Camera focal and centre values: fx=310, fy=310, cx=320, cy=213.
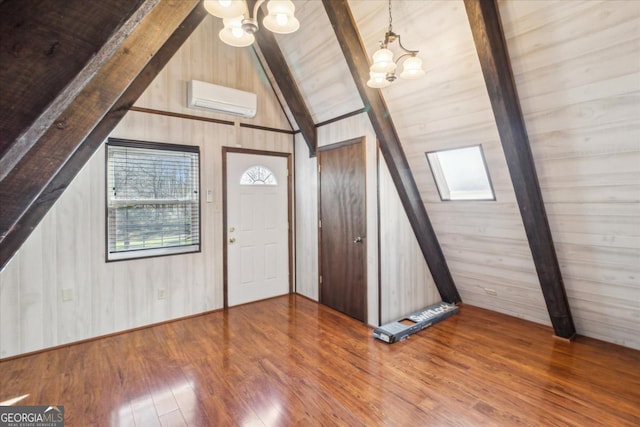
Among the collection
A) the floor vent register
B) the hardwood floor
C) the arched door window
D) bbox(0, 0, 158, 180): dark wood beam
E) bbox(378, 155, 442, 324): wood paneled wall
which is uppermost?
the arched door window

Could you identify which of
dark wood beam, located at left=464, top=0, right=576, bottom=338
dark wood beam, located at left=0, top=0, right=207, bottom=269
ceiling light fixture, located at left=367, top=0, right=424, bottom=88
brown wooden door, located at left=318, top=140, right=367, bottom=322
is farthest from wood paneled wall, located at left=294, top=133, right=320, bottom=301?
dark wood beam, located at left=464, top=0, right=576, bottom=338

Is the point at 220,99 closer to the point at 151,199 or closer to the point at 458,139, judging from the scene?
the point at 151,199

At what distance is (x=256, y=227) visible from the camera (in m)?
4.16

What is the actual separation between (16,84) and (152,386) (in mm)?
2493

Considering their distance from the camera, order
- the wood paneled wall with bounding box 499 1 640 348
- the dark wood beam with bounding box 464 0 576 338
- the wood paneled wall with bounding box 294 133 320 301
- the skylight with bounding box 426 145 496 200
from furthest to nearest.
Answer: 1. the wood paneled wall with bounding box 294 133 320 301
2. the skylight with bounding box 426 145 496 200
3. the dark wood beam with bounding box 464 0 576 338
4. the wood paneled wall with bounding box 499 1 640 348

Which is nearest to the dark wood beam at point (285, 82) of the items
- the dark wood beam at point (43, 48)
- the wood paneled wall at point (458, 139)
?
the wood paneled wall at point (458, 139)

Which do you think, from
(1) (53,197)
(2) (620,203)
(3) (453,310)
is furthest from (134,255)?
(2) (620,203)

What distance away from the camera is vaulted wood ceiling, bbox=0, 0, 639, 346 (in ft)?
1.67

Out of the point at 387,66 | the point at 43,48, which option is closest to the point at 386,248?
the point at 387,66

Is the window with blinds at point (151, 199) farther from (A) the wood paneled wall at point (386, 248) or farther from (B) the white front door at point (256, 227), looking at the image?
(A) the wood paneled wall at point (386, 248)

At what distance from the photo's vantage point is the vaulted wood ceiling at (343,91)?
1.67ft

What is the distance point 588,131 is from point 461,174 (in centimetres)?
111

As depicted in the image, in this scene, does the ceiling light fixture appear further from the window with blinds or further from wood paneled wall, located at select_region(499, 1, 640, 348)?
the window with blinds

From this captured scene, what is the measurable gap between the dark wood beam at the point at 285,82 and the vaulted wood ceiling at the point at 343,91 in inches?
0.6
